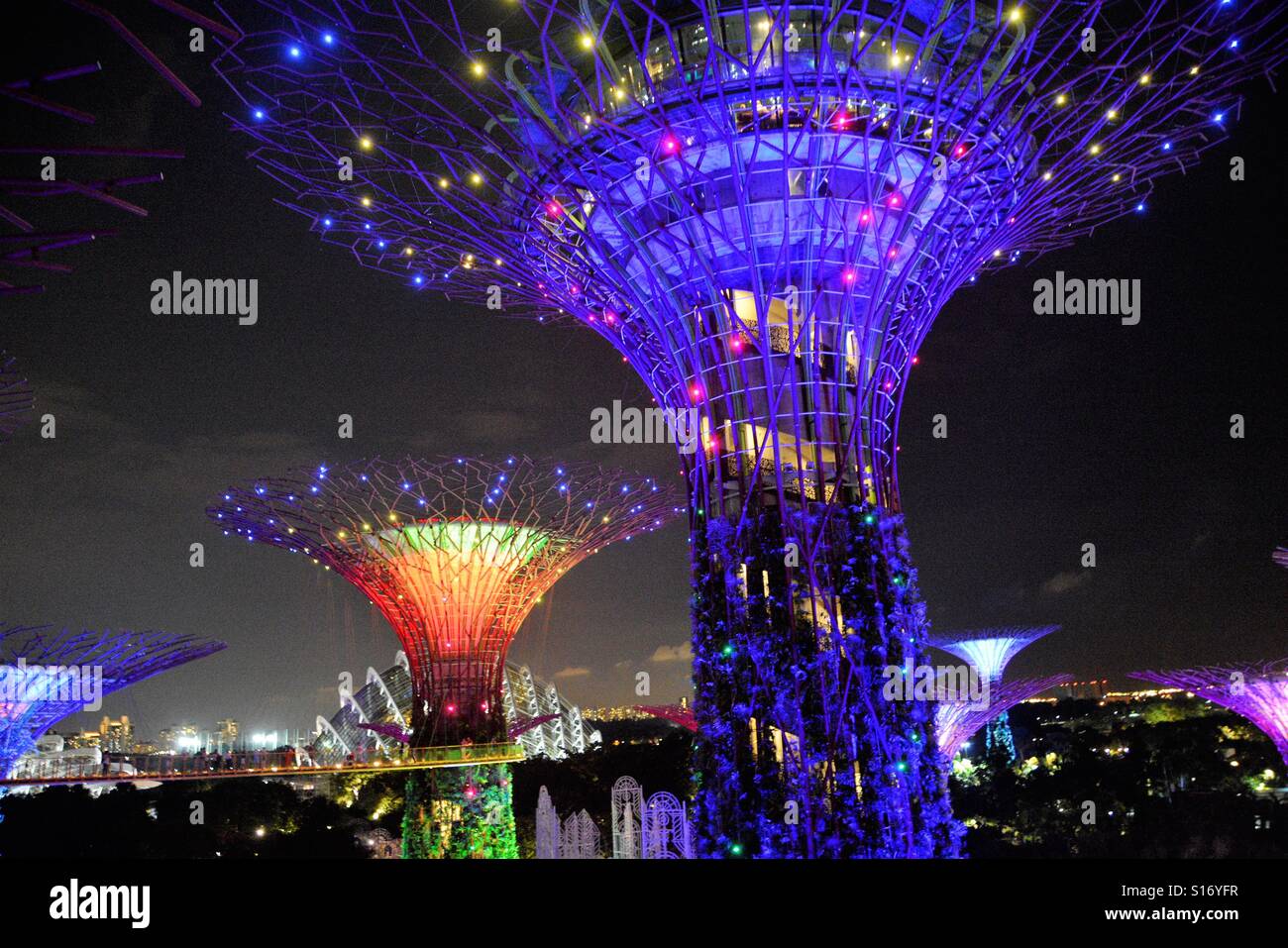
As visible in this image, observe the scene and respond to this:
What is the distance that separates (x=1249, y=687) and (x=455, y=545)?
23274mm

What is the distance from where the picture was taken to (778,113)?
12.8 m

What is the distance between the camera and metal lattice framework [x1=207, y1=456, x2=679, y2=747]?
914 inches

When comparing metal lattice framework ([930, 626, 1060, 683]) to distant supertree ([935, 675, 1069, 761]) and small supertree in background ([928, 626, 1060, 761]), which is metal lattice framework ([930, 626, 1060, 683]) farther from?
distant supertree ([935, 675, 1069, 761])

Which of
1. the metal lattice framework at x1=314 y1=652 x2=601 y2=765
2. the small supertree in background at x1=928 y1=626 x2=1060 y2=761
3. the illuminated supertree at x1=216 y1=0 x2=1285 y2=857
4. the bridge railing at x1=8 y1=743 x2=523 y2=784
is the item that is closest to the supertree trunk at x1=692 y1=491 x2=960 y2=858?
the illuminated supertree at x1=216 y1=0 x2=1285 y2=857

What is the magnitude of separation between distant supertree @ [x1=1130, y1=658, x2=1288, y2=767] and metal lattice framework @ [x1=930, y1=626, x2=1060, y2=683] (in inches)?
579

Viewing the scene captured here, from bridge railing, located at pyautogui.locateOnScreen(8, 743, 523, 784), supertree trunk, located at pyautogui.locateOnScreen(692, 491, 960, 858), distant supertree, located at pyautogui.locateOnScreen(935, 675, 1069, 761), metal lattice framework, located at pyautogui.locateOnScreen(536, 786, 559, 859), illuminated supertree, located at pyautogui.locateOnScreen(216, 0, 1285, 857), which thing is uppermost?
illuminated supertree, located at pyautogui.locateOnScreen(216, 0, 1285, 857)

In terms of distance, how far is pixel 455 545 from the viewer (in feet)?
78.1

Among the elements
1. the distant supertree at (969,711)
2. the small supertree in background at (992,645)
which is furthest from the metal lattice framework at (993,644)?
the distant supertree at (969,711)

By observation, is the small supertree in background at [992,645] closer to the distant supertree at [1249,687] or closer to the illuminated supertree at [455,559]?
the distant supertree at [1249,687]

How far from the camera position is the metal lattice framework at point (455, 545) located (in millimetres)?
23219

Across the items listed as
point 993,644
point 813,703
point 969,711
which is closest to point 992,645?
point 993,644

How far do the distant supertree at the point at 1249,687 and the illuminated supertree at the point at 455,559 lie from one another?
17.0 metres
